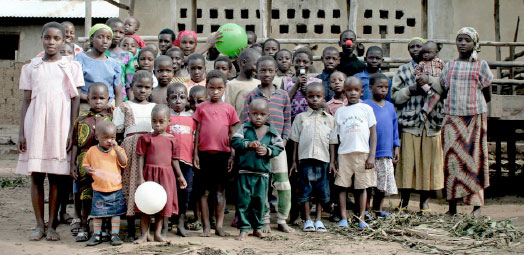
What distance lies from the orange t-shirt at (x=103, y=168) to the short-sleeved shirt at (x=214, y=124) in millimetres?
717

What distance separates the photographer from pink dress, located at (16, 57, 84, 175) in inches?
186

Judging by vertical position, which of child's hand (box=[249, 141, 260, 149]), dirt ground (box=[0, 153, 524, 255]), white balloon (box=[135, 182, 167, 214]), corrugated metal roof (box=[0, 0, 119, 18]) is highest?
corrugated metal roof (box=[0, 0, 119, 18])

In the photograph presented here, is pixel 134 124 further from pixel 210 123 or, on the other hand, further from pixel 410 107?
pixel 410 107

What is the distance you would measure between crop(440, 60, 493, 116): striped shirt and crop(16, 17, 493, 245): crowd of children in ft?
0.03

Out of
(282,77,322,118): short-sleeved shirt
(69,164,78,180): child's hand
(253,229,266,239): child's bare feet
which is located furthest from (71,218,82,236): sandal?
(282,77,322,118): short-sleeved shirt

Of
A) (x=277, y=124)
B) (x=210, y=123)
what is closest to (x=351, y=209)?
(x=277, y=124)

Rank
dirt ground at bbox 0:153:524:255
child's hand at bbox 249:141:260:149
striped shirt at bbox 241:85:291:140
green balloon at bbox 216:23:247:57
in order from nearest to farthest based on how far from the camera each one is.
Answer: dirt ground at bbox 0:153:524:255
child's hand at bbox 249:141:260:149
striped shirt at bbox 241:85:291:140
green balloon at bbox 216:23:247:57

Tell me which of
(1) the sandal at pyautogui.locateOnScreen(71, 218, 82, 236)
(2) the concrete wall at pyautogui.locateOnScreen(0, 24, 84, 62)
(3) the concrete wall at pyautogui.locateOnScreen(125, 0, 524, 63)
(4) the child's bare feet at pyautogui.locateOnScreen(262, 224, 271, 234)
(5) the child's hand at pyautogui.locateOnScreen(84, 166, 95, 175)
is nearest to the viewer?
(5) the child's hand at pyautogui.locateOnScreen(84, 166, 95, 175)

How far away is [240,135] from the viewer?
193 inches

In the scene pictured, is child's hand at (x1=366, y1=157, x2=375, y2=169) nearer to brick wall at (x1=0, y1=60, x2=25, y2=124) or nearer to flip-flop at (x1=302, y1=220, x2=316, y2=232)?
flip-flop at (x1=302, y1=220, x2=316, y2=232)

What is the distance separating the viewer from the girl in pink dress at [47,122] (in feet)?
15.5

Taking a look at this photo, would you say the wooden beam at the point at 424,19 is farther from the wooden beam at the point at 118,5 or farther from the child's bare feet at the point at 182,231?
the child's bare feet at the point at 182,231

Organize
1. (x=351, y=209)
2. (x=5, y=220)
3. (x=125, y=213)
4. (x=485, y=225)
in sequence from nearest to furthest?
(x=125, y=213) → (x=485, y=225) → (x=5, y=220) → (x=351, y=209)

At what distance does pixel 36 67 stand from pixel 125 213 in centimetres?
137
